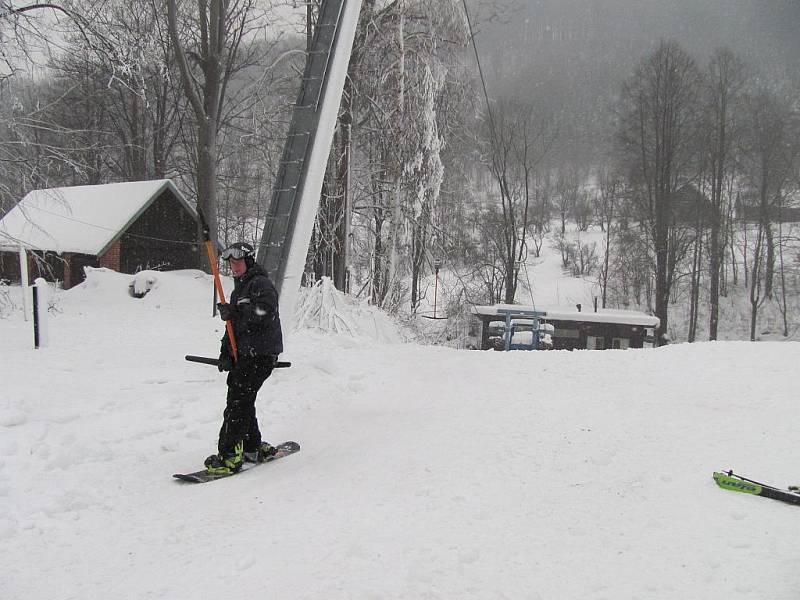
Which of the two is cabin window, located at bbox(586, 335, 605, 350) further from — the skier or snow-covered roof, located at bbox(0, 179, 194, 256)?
the skier

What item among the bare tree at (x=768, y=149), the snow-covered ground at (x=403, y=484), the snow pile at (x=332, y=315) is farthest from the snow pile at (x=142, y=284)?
the bare tree at (x=768, y=149)

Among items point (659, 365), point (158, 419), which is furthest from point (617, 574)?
point (659, 365)

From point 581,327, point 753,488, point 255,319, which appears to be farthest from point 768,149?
point 255,319

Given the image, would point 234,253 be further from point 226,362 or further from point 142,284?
point 142,284

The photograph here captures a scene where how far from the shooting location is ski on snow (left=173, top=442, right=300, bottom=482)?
15.3 feet

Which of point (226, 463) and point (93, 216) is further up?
point (93, 216)

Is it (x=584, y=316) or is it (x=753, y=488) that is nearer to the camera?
(x=753, y=488)

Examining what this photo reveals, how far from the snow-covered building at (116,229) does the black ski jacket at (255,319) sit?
66.4 ft

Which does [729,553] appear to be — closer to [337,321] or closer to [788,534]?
[788,534]

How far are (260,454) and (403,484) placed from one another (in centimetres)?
142

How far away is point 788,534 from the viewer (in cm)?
363

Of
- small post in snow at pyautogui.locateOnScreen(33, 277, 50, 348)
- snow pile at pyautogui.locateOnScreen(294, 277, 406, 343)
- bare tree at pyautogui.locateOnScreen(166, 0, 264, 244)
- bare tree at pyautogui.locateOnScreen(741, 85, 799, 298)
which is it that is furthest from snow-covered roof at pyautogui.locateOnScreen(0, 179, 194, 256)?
bare tree at pyautogui.locateOnScreen(741, 85, 799, 298)

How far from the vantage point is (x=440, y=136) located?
15531mm

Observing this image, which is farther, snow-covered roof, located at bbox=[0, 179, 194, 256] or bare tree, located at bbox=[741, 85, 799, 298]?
bare tree, located at bbox=[741, 85, 799, 298]
